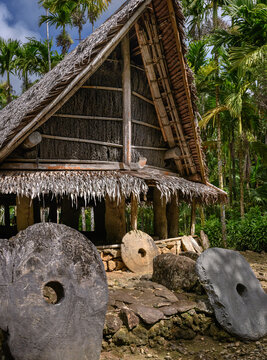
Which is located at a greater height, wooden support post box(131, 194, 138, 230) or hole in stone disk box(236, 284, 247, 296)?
wooden support post box(131, 194, 138, 230)

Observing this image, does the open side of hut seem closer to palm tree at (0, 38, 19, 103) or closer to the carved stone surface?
the carved stone surface

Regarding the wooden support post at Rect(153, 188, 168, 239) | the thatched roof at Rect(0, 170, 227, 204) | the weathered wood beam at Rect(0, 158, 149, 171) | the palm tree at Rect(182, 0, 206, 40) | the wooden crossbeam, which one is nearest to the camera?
the thatched roof at Rect(0, 170, 227, 204)

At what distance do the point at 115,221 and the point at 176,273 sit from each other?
2.37 metres

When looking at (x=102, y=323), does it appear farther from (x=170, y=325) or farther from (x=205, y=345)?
(x=205, y=345)

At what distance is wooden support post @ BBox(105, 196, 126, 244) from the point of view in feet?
22.7

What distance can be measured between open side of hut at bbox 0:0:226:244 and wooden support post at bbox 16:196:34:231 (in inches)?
0.8

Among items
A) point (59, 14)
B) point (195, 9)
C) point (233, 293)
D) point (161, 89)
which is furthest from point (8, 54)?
point (233, 293)

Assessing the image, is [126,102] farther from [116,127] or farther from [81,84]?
[81,84]

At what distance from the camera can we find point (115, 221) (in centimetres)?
696

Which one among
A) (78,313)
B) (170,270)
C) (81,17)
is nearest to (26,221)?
(170,270)

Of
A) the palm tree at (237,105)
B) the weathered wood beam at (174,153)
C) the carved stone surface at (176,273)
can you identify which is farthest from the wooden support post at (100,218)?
the carved stone surface at (176,273)

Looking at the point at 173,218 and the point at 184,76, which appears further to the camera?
the point at 173,218

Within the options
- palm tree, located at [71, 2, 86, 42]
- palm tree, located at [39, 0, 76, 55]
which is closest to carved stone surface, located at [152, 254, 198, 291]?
palm tree, located at [39, 0, 76, 55]

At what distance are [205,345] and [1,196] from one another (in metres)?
8.15
